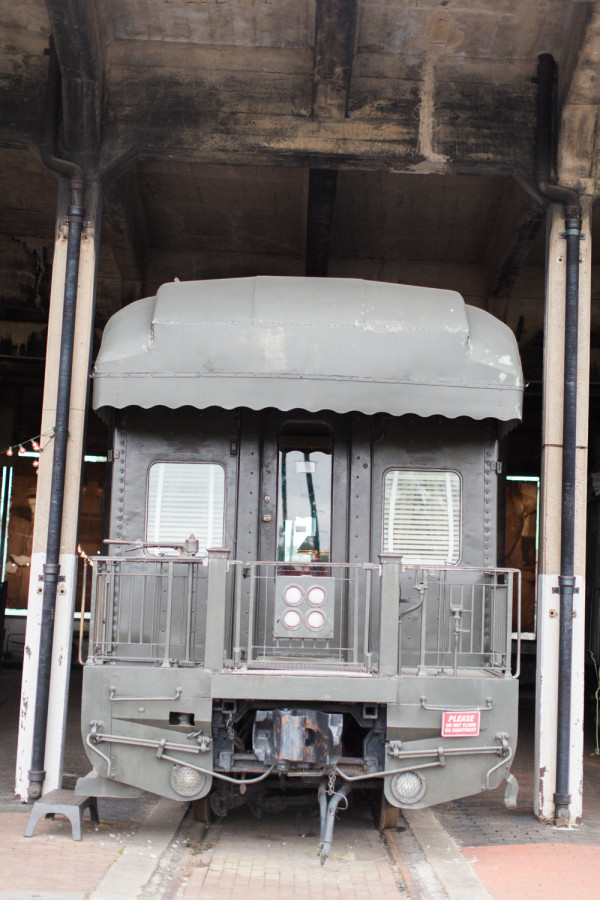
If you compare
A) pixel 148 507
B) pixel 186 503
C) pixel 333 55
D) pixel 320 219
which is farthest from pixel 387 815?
pixel 320 219

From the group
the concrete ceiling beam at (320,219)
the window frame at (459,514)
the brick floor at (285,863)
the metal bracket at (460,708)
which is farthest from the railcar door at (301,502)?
the concrete ceiling beam at (320,219)

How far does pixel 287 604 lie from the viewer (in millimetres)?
6211

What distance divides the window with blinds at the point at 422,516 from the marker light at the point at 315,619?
1.08 meters

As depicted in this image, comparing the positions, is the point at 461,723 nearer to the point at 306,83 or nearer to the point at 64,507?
the point at 64,507

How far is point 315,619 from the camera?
6.20m

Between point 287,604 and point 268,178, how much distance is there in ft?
23.0

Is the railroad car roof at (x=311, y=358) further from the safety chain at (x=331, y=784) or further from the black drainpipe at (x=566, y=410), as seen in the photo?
the safety chain at (x=331, y=784)

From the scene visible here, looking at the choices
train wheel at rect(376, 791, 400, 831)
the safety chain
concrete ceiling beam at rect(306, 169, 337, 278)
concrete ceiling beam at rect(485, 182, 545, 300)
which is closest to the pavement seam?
train wheel at rect(376, 791, 400, 831)

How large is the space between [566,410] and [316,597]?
301 cm

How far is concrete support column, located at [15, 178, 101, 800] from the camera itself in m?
7.43

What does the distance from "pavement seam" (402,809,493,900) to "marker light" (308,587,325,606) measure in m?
1.92

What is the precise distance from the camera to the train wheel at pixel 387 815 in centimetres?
685

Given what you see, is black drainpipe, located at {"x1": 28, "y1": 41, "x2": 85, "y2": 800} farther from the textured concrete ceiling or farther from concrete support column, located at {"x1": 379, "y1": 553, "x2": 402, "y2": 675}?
concrete support column, located at {"x1": 379, "y1": 553, "x2": 402, "y2": 675}

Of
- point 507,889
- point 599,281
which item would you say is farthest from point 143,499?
point 599,281
